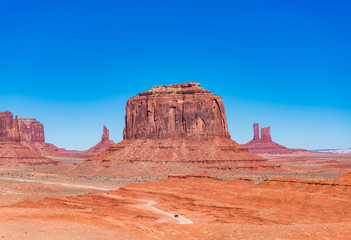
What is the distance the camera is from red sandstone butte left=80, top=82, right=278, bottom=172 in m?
90.7

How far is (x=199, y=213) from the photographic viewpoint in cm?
3559

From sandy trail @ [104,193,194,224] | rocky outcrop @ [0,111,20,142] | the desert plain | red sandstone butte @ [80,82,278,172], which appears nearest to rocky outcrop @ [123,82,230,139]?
red sandstone butte @ [80,82,278,172]

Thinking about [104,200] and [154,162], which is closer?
[104,200]

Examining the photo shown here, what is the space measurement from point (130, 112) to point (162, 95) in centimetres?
994

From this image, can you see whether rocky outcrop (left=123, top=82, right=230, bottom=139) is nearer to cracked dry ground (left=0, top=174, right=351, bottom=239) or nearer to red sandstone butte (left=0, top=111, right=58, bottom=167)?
red sandstone butte (left=0, top=111, right=58, bottom=167)

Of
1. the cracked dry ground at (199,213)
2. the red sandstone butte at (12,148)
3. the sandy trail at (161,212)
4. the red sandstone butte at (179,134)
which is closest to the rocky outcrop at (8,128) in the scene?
the red sandstone butte at (12,148)

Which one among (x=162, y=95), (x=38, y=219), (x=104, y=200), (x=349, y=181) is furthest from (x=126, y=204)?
(x=162, y=95)

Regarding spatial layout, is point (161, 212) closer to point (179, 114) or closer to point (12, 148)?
point (179, 114)

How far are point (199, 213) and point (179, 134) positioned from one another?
210 feet

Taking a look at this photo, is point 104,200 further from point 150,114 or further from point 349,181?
point 150,114

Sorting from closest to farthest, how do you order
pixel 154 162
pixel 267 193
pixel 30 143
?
1. pixel 267 193
2. pixel 154 162
3. pixel 30 143

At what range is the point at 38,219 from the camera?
2450 cm

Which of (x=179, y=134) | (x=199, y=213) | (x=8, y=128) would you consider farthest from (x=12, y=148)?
(x=199, y=213)

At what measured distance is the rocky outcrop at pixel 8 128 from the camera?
381 feet
